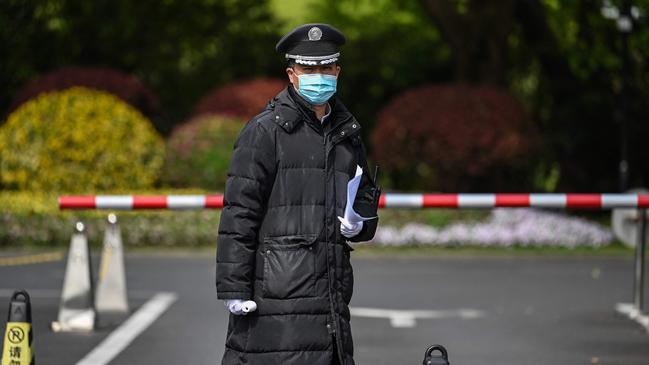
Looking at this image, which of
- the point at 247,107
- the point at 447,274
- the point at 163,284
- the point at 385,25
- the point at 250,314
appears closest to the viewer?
the point at 250,314

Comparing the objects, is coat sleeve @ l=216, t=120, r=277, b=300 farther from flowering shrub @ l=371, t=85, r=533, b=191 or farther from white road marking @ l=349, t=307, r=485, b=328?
flowering shrub @ l=371, t=85, r=533, b=191

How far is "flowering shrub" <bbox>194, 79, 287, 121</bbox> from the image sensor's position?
945 inches

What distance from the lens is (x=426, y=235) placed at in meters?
19.8

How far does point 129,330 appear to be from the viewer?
1157 centimetres

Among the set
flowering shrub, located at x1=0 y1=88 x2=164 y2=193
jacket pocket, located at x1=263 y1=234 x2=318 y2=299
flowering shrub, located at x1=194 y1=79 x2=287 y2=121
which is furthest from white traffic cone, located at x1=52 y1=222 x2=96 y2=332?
flowering shrub, located at x1=194 y1=79 x2=287 y2=121

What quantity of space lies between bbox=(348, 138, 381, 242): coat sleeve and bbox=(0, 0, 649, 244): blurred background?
13009mm

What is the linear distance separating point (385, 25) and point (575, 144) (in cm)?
571

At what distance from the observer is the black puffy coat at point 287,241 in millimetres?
6371

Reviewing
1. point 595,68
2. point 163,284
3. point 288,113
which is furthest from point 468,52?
point 288,113

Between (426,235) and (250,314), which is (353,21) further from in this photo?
(250,314)

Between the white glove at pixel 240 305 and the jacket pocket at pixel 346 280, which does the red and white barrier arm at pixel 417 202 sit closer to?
the jacket pocket at pixel 346 280

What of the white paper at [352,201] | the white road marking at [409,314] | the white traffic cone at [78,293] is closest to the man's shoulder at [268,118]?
the white paper at [352,201]

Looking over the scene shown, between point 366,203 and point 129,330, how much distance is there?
537 centimetres

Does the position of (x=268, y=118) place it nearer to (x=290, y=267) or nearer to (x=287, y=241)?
(x=287, y=241)
